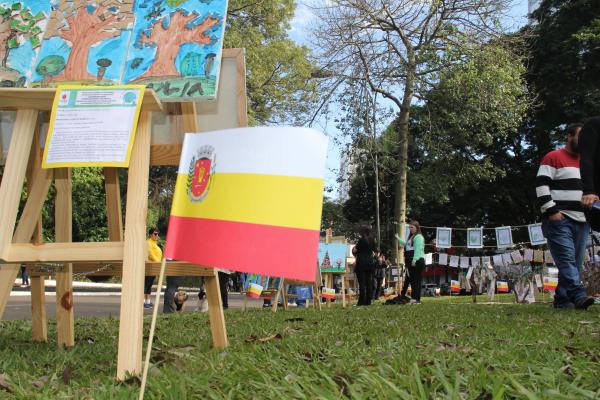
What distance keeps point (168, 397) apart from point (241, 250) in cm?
54

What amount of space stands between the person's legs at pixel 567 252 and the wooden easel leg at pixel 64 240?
5005 millimetres

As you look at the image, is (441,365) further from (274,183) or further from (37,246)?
(37,246)

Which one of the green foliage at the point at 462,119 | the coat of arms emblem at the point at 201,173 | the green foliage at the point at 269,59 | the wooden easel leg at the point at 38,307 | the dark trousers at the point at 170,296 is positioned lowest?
the dark trousers at the point at 170,296

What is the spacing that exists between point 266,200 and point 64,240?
1811mm

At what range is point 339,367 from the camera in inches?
92.0

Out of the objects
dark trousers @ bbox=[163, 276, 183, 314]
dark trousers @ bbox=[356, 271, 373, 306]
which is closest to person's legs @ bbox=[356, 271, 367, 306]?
dark trousers @ bbox=[356, 271, 373, 306]

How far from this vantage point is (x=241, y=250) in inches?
84.8

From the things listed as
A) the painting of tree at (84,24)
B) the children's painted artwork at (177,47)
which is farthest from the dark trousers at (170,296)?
the children's painted artwork at (177,47)

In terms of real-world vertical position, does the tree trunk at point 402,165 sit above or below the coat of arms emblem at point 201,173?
above

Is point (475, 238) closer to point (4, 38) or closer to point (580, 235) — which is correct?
point (580, 235)

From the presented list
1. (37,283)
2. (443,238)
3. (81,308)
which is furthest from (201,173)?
(443,238)

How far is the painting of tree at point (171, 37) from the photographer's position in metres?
3.00

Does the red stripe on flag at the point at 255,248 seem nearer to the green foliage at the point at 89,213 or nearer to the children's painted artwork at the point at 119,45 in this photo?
the children's painted artwork at the point at 119,45

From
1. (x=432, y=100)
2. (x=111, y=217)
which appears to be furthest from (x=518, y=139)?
(x=111, y=217)
